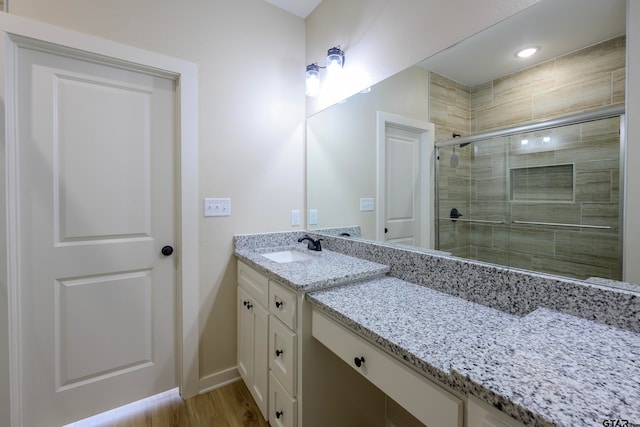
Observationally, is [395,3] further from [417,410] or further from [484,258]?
[417,410]

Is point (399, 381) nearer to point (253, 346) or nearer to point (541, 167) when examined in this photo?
point (541, 167)

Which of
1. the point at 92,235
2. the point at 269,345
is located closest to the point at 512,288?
the point at 269,345

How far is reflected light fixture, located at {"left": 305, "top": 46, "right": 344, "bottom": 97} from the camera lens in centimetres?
175

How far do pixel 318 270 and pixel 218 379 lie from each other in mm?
1140

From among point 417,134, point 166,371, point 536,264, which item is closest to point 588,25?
point 417,134

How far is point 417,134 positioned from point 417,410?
1182mm

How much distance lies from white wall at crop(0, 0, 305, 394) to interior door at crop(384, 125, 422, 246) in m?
0.79

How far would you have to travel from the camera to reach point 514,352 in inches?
24.6

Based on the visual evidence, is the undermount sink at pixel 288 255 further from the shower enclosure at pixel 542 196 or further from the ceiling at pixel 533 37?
the ceiling at pixel 533 37

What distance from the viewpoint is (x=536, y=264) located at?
0.97 m

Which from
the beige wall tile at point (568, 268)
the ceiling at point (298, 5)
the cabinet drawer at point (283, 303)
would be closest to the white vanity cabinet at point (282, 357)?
the cabinet drawer at point (283, 303)

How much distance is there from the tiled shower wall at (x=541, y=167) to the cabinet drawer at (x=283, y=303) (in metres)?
0.74

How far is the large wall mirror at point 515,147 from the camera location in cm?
83

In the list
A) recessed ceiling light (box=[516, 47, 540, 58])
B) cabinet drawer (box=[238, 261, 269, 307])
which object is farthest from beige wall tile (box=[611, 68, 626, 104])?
cabinet drawer (box=[238, 261, 269, 307])
